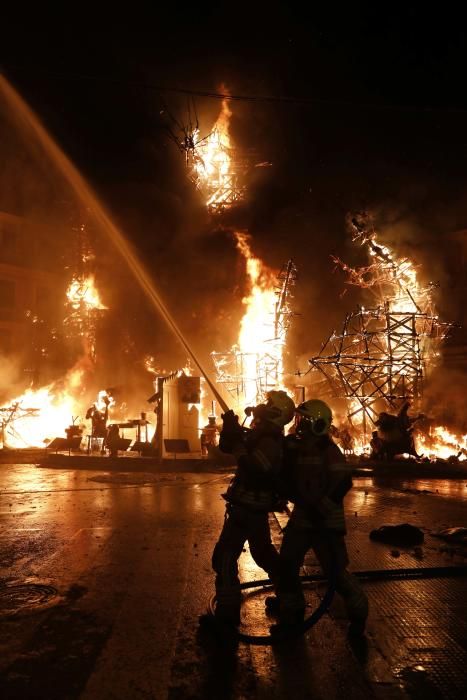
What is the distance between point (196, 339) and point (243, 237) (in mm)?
6511

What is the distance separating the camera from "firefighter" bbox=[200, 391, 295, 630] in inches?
171

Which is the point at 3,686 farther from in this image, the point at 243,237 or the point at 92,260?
the point at 92,260

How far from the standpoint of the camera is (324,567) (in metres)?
4.50

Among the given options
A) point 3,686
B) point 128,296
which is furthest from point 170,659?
point 128,296

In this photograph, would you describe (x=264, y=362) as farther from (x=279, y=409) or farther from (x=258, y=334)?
(x=279, y=409)

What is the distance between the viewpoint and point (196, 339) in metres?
32.6

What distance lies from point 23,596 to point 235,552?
2125 millimetres

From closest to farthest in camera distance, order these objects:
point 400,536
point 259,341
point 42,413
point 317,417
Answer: point 317,417 → point 400,536 → point 259,341 → point 42,413

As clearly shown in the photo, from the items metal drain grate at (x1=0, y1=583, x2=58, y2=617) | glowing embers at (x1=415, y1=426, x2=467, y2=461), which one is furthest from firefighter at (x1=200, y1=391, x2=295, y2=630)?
glowing embers at (x1=415, y1=426, x2=467, y2=461)

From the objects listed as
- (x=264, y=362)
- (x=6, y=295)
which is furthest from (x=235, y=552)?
(x=6, y=295)

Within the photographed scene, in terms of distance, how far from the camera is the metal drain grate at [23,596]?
479cm

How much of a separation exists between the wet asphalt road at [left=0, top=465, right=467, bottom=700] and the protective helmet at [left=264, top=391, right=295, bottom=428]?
Result: 5.26 ft

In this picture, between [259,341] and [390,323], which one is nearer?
[390,323]

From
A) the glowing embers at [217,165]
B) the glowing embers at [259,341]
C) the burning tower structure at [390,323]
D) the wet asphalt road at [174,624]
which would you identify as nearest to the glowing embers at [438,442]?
the burning tower structure at [390,323]
